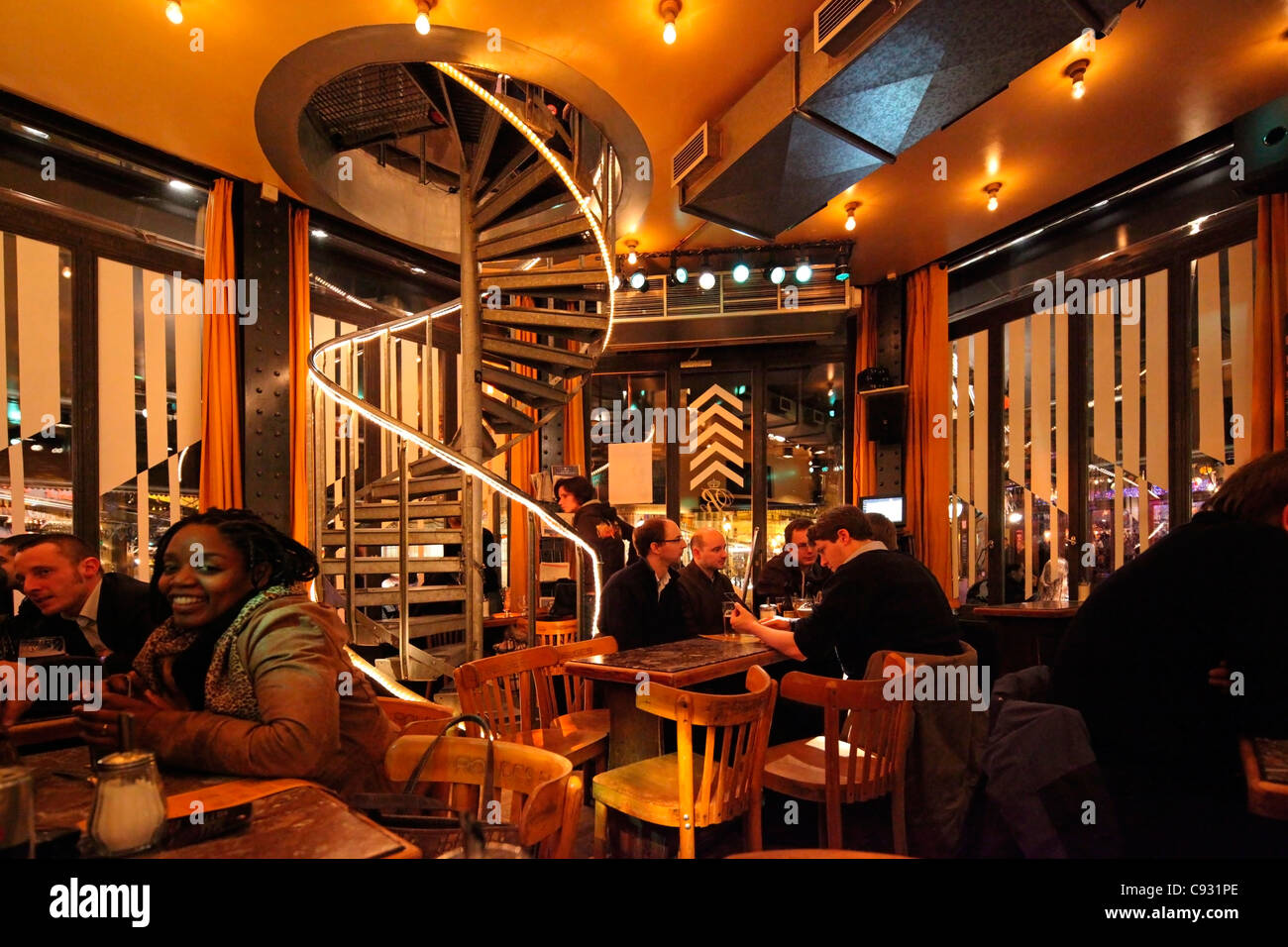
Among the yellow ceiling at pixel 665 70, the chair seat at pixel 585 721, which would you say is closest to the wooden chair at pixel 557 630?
the chair seat at pixel 585 721

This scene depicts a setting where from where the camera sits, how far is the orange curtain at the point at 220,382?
419 cm

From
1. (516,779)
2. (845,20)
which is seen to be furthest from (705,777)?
(845,20)

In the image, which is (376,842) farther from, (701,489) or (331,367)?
(701,489)

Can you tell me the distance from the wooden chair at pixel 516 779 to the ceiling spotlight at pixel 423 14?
2.94 meters

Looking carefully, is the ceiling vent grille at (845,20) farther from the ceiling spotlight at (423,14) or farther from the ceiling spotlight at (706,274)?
the ceiling spotlight at (706,274)

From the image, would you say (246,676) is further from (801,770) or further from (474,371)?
(474,371)

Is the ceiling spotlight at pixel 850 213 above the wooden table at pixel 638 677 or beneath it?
above

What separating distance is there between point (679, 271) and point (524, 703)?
13.8 feet

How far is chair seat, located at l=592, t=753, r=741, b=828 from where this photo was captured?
1.89 metres

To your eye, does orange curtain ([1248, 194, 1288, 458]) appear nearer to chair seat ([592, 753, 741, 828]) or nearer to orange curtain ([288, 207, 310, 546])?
chair seat ([592, 753, 741, 828])

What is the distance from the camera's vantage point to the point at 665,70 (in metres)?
3.43

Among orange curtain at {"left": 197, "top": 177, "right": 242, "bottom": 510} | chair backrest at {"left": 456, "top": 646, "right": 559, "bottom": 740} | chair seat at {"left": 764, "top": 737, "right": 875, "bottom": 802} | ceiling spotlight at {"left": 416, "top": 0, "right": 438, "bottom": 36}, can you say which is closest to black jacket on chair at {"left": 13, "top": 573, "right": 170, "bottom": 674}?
chair backrest at {"left": 456, "top": 646, "right": 559, "bottom": 740}

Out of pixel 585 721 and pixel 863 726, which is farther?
pixel 585 721
